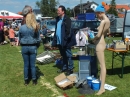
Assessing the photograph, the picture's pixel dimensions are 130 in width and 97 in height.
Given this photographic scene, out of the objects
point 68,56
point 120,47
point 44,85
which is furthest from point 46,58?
point 120,47

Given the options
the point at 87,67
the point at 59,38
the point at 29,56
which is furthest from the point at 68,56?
the point at 29,56

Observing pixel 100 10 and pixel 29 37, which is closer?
pixel 100 10

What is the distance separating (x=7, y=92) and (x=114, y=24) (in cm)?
1799

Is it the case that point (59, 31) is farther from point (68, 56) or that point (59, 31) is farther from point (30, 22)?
point (30, 22)

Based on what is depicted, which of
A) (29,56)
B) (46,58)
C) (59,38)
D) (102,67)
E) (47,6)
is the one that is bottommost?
(46,58)

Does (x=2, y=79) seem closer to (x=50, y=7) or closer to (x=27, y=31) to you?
(x=27, y=31)

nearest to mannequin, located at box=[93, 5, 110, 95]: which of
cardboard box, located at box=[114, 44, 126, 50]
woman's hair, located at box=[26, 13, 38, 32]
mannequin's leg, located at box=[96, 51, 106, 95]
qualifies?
mannequin's leg, located at box=[96, 51, 106, 95]

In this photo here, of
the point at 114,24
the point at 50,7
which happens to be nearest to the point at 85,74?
the point at 114,24

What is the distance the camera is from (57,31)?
21.7ft

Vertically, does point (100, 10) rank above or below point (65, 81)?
above

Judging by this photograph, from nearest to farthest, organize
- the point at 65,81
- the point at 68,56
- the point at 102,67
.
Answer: the point at 102,67 → the point at 65,81 → the point at 68,56

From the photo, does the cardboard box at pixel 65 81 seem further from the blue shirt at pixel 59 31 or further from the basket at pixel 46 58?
the basket at pixel 46 58

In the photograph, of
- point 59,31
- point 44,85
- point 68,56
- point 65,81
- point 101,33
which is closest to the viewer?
point 101,33

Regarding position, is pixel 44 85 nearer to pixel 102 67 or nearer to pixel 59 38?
pixel 59 38
